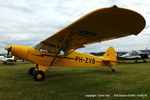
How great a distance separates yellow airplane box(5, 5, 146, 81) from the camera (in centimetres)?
332

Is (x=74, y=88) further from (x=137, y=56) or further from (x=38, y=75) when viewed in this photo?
(x=137, y=56)

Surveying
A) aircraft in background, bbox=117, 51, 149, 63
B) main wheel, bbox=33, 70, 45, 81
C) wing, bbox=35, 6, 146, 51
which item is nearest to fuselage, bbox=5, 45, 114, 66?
main wheel, bbox=33, 70, 45, 81

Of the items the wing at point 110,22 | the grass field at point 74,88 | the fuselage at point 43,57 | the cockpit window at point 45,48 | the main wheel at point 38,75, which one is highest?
the wing at point 110,22

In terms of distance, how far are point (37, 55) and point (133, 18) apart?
4.77m

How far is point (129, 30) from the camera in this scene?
4328 millimetres

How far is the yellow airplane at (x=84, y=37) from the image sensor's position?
10.9ft

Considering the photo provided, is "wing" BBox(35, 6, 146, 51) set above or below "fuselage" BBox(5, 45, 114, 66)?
above

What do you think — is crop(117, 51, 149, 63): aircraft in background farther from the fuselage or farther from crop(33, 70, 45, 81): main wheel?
crop(33, 70, 45, 81): main wheel

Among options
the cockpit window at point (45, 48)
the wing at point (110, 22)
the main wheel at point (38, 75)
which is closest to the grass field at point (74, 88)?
the main wheel at point (38, 75)

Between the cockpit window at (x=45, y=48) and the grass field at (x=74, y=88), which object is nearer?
the grass field at (x=74, y=88)

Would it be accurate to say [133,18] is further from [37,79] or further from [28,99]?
[37,79]

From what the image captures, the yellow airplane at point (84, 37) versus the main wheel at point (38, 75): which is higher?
the yellow airplane at point (84, 37)

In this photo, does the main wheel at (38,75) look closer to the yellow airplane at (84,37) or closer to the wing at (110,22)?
the yellow airplane at (84,37)

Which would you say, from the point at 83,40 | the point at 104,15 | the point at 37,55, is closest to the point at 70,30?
A: the point at 83,40
